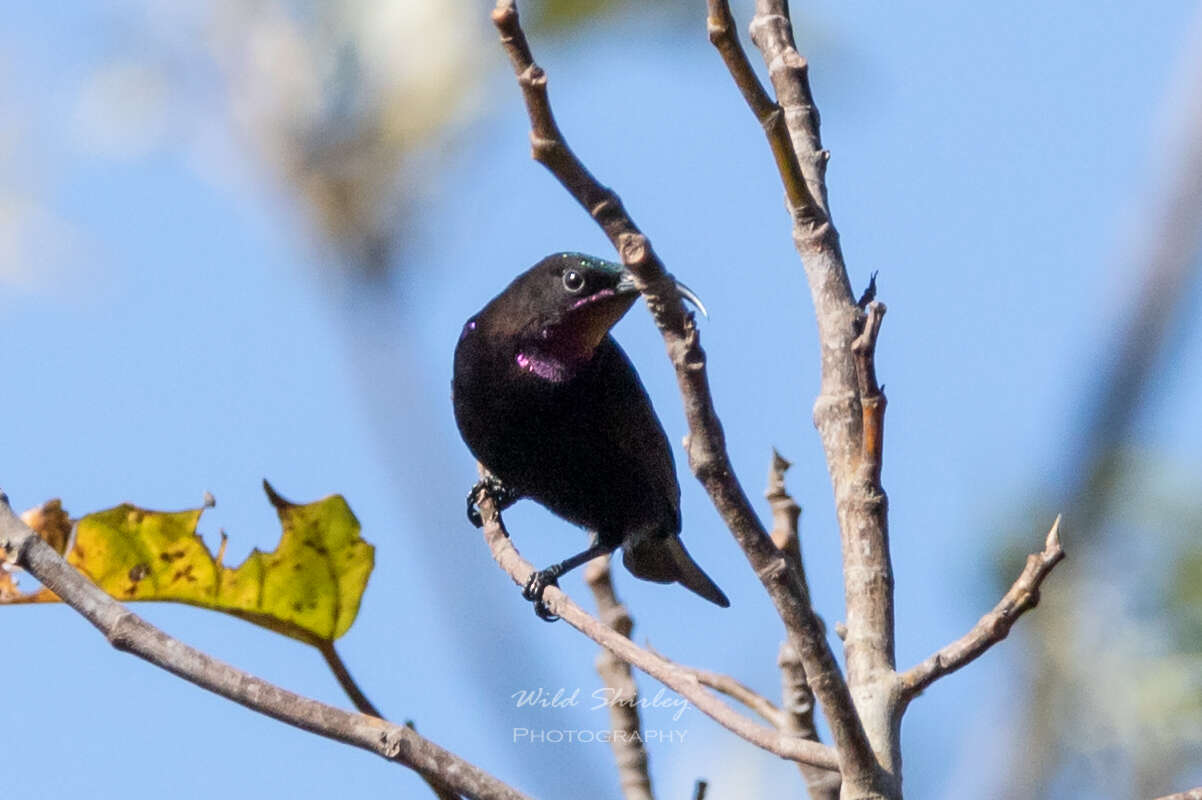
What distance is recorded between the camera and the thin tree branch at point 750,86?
191cm

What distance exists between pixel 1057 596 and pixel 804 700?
72 centimetres

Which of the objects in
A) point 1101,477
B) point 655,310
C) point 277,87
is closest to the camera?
point 655,310

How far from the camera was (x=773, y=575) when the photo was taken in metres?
1.72

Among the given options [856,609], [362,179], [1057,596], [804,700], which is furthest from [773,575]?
[362,179]

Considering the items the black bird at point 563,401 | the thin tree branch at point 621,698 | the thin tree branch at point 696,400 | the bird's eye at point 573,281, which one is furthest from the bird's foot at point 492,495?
the thin tree branch at point 696,400

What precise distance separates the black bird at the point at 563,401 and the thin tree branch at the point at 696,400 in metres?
2.23

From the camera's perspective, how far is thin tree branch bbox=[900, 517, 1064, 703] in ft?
6.39

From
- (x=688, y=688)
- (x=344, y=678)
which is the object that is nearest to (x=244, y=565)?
(x=344, y=678)

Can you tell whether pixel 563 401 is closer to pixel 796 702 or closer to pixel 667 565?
pixel 667 565

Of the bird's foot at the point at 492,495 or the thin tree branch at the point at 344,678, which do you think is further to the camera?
the bird's foot at the point at 492,495

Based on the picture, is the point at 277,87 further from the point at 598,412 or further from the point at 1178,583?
the point at 1178,583

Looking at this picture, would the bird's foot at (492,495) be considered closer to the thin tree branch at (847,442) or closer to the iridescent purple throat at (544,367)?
the iridescent purple throat at (544,367)

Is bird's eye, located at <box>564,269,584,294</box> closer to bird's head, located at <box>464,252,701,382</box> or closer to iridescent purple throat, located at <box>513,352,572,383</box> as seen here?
bird's head, located at <box>464,252,701,382</box>

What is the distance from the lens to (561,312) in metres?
4.14
